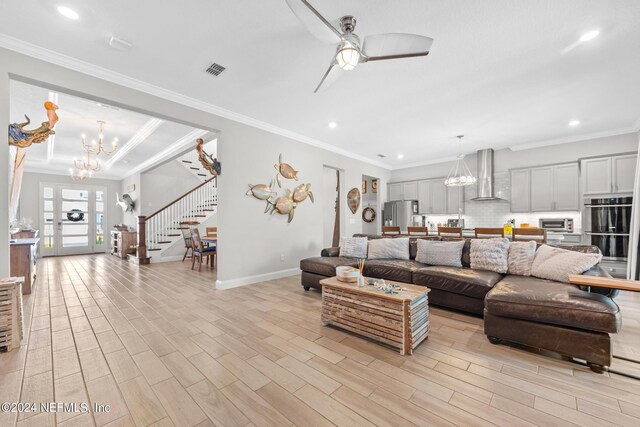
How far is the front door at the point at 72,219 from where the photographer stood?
27.3 ft

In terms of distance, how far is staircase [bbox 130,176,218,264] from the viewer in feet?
21.9

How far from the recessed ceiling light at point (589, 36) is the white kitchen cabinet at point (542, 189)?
4.11 m

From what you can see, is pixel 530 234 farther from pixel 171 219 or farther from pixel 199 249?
pixel 171 219

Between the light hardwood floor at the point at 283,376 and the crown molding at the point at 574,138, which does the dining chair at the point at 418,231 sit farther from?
the crown molding at the point at 574,138

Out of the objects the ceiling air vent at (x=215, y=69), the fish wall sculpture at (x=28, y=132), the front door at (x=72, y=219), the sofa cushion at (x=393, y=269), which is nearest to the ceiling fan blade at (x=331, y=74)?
the ceiling air vent at (x=215, y=69)

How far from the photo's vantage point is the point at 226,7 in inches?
82.8

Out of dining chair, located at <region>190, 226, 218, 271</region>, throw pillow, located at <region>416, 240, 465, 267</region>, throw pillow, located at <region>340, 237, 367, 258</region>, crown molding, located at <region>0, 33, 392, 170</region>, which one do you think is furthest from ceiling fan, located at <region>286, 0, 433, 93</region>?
dining chair, located at <region>190, 226, 218, 271</region>

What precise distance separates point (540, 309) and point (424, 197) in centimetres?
567

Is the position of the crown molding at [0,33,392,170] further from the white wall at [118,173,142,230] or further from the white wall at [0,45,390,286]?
the white wall at [118,173,142,230]

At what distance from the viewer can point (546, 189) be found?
566 centimetres

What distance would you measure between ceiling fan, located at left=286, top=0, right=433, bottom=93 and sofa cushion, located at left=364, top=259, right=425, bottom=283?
8.47ft

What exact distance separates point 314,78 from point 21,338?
4019 mm

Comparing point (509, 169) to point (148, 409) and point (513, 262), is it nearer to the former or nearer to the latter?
point (513, 262)

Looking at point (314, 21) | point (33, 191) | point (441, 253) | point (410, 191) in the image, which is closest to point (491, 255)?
point (441, 253)
